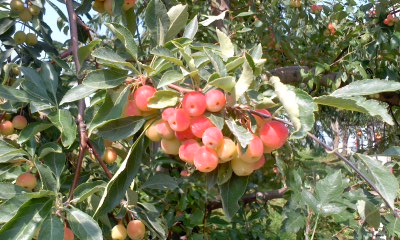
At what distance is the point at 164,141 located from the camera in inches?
29.8

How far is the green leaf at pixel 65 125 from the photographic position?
2.76 feet

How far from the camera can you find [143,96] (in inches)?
28.5

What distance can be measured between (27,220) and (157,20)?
0.39 metres

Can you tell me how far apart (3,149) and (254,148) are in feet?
1.69

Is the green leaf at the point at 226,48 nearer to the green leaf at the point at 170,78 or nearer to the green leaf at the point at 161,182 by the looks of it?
the green leaf at the point at 170,78

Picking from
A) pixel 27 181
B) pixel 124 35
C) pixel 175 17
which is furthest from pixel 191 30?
pixel 27 181

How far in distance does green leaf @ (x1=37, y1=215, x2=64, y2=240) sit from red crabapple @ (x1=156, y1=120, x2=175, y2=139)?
8.5 inches

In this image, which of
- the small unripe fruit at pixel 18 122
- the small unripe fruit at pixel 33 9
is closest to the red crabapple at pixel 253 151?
the small unripe fruit at pixel 18 122

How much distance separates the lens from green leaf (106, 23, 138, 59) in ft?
2.44

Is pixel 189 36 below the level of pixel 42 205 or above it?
above

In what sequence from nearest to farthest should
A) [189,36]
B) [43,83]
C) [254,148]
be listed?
[254,148]
[189,36]
[43,83]

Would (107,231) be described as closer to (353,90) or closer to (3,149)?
(3,149)

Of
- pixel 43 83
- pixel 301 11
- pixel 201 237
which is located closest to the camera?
pixel 43 83

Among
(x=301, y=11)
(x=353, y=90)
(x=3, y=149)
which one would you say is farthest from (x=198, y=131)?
(x=301, y=11)
